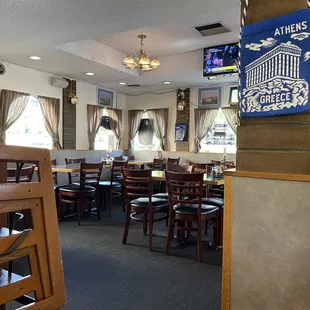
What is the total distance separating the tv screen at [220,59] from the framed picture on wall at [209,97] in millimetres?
1824

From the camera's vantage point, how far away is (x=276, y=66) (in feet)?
4.47

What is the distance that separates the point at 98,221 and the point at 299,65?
4382 mm

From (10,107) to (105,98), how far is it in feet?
10.0

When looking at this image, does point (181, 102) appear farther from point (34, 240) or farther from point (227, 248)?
point (34, 240)

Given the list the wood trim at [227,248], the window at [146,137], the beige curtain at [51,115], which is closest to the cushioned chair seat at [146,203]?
the wood trim at [227,248]

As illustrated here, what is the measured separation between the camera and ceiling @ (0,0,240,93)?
3633mm

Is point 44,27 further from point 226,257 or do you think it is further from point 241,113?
point 226,257

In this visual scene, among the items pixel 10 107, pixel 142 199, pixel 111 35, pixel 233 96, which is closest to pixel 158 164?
pixel 233 96

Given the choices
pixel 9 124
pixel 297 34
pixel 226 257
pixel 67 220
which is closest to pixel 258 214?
pixel 226 257

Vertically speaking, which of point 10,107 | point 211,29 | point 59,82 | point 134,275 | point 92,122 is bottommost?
point 134,275

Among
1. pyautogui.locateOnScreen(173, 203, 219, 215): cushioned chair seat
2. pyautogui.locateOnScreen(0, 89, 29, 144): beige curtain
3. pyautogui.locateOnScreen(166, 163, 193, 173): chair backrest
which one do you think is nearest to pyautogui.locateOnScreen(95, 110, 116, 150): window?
pyautogui.locateOnScreen(0, 89, 29, 144): beige curtain

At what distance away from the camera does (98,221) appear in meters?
5.12

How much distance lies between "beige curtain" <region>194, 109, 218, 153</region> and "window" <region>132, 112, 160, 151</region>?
129 cm

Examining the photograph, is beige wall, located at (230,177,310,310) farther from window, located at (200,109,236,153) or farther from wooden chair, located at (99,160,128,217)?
window, located at (200,109,236,153)
